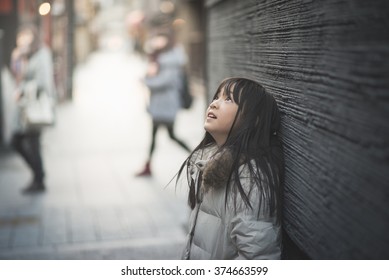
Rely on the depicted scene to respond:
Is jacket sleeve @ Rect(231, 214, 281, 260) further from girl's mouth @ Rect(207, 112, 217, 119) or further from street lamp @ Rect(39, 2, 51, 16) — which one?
street lamp @ Rect(39, 2, 51, 16)

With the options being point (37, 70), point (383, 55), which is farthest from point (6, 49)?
point (383, 55)

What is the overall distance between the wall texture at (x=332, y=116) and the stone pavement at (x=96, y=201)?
28.1 inches

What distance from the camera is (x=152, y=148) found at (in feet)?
20.4

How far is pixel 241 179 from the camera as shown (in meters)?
1.75

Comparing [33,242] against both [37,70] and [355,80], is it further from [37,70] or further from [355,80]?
[355,80]

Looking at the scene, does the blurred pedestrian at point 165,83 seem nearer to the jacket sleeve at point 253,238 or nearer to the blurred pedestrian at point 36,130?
the blurred pedestrian at point 36,130

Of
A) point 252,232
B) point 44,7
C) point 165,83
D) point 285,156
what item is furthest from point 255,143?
point 44,7

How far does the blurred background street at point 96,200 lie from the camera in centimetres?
403

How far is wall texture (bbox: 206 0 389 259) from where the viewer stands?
1.16 m

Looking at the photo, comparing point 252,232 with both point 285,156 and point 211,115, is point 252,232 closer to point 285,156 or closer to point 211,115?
point 285,156

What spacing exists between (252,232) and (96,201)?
379 cm

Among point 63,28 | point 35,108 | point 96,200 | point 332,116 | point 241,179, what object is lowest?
point 96,200

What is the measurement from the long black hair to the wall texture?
5 centimetres

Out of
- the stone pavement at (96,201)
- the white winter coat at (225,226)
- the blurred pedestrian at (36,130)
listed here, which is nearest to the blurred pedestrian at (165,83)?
the stone pavement at (96,201)
